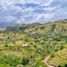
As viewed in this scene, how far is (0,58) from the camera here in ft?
632

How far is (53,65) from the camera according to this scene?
14325 centimetres

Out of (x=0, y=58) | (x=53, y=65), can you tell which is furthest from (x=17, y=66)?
(x=53, y=65)

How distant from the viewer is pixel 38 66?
452 feet

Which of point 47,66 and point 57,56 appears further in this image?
point 57,56

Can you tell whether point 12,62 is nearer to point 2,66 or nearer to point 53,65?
point 2,66

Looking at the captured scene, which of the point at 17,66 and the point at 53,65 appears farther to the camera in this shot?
the point at 17,66

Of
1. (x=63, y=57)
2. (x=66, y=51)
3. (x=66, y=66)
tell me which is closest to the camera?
(x=66, y=66)

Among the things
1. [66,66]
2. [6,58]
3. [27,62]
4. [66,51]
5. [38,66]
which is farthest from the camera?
[6,58]

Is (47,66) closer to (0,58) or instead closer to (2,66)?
(2,66)

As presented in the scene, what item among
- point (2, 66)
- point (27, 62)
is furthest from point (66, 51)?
point (2, 66)

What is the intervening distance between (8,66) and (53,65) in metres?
33.4

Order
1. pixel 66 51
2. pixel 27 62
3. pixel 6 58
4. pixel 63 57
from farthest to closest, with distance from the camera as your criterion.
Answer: pixel 6 58 < pixel 27 62 < pixel 66 51 < pixel 63 57

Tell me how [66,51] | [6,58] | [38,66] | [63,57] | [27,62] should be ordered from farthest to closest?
[6,58] < [27,62] < [66,51] < [63,57] < [38,66]

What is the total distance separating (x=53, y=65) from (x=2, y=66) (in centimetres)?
3272
